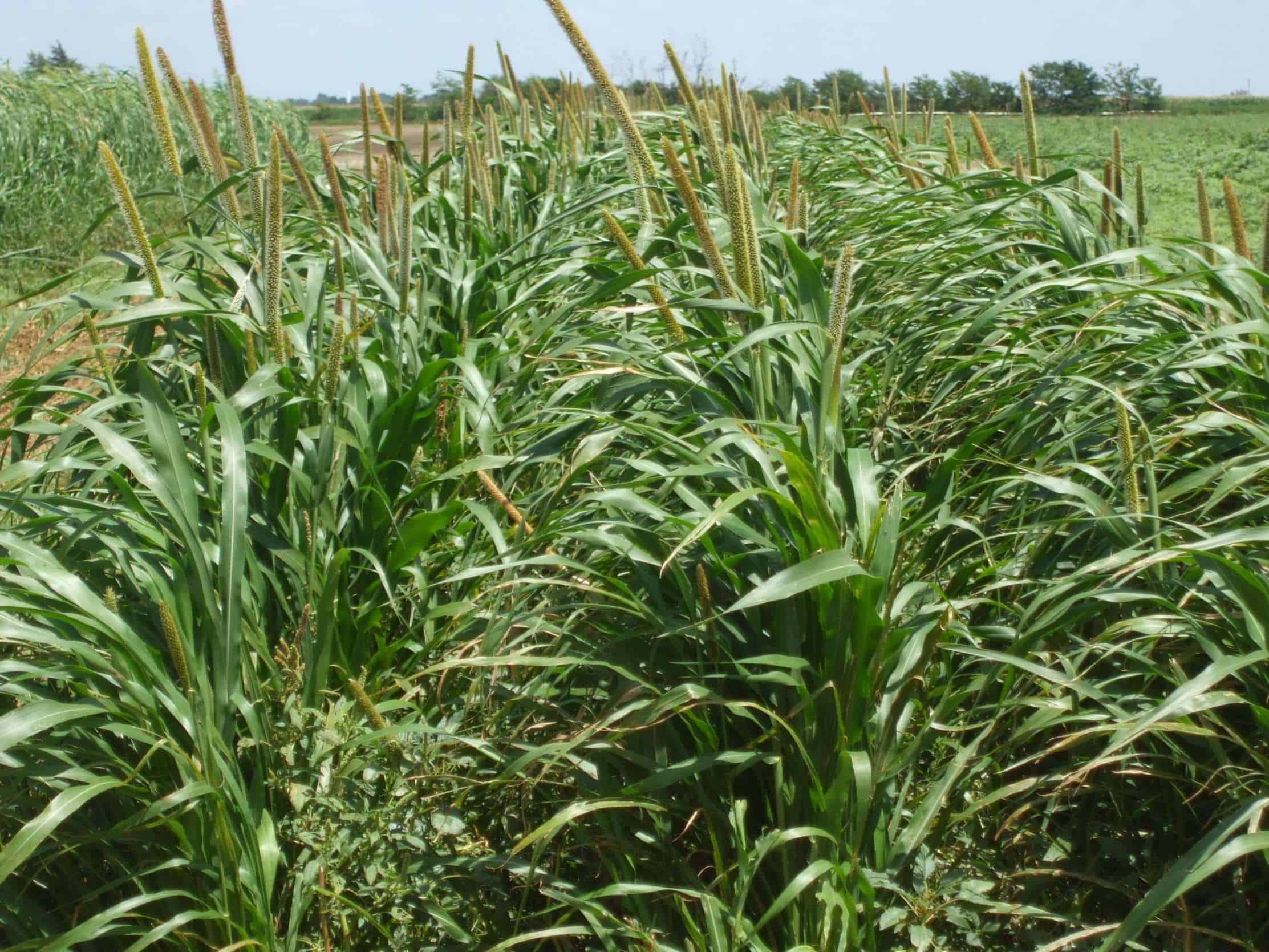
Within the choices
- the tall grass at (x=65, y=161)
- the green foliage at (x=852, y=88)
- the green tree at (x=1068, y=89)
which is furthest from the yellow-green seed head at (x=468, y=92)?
the green tree at (x=1068, y=89)

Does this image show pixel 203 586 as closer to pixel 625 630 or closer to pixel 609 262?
pixel 625 630

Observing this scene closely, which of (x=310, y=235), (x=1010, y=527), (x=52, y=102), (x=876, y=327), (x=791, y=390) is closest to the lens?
(x=791, y=390)

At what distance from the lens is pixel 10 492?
1.99m

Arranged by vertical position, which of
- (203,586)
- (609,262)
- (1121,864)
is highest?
(609,262)

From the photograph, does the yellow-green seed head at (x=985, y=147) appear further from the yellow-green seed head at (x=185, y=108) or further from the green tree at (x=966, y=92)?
the green tree at (x=966, y=92)

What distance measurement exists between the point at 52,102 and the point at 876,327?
1020 cm

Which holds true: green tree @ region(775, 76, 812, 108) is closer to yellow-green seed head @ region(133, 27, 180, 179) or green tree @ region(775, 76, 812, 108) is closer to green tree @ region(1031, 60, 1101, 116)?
yellow-green seed head @ region(133, 27, 180, 179)

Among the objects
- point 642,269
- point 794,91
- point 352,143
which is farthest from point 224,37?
point 794,91

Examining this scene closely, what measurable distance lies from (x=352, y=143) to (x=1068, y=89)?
35.7m

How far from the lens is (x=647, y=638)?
5.76 feet

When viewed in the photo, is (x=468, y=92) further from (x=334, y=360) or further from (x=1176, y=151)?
(x=1176, y=151)

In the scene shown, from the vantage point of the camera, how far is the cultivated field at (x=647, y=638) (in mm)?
1534

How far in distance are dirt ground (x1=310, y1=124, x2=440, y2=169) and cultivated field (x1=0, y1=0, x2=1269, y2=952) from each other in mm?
1374

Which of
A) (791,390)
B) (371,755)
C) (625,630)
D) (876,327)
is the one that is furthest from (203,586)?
(876,327)
